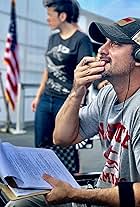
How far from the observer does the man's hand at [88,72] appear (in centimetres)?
166

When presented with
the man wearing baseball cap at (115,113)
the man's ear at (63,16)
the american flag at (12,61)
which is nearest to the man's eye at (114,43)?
the man wearing baseball cap at (115,113)

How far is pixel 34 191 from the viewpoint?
1.47m

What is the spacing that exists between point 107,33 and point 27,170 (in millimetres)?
542

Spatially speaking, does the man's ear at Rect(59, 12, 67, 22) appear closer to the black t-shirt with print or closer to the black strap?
the black t-shirt with print

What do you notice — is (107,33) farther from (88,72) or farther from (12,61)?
(12,61)

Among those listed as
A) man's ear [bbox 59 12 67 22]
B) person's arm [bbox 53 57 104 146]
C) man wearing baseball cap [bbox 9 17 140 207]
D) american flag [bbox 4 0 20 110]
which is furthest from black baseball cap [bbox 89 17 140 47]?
american flag [bbox 4 0 20 110]

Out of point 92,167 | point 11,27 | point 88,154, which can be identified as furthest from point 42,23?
point 92,167

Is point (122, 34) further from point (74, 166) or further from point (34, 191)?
point (74, 166)

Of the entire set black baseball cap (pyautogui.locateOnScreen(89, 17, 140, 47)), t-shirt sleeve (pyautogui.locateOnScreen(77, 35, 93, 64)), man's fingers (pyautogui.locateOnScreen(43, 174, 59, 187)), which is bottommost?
man's fingers (pyautogui.locateOnScreen(43, 174, 59, 187))

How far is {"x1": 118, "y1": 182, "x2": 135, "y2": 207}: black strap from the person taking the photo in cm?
141

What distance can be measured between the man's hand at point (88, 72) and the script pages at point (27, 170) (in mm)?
277

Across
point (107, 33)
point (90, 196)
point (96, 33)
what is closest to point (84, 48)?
point (96, 33)

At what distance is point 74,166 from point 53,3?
1.14 m

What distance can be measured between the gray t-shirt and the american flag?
5528 millimetres
